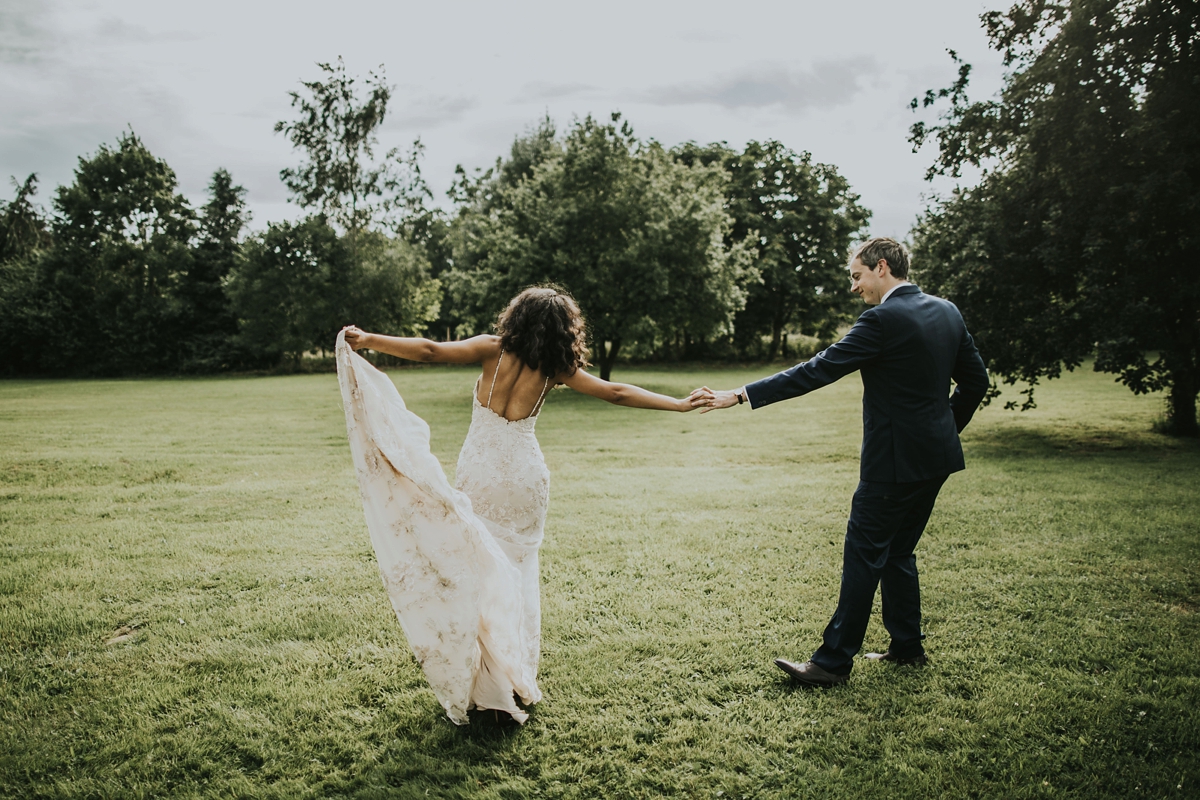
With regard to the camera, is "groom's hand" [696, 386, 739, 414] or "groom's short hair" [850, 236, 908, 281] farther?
"groom's hand" [696, 386, 739, 414]

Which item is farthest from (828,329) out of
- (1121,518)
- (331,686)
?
(331,686)

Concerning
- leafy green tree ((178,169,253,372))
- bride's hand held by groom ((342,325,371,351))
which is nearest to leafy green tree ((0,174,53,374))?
leafy green tree ((178,169,253,372))

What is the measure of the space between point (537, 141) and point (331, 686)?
40.1 meters

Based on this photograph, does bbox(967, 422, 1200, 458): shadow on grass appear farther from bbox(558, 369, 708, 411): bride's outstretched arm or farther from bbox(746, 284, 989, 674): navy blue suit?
bbox(558, 369, 708, 411): bride's outstretched arm

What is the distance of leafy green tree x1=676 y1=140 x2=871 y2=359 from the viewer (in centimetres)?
4191

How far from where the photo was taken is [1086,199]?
39.6 feet

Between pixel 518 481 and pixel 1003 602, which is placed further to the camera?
pixel 1003 602

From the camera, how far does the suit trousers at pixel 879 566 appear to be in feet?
13.7

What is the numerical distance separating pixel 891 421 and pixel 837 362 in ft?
1.65

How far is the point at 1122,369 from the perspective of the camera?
12.1 meters

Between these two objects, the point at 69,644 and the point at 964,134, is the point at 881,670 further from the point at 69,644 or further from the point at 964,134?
the point at 964,134

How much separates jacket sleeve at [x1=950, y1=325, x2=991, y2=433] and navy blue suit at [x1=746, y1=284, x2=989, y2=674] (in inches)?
0.6

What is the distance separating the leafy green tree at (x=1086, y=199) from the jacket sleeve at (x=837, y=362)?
10370 millimetres

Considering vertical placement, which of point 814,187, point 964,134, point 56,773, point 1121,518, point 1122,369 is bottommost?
point 56,773
